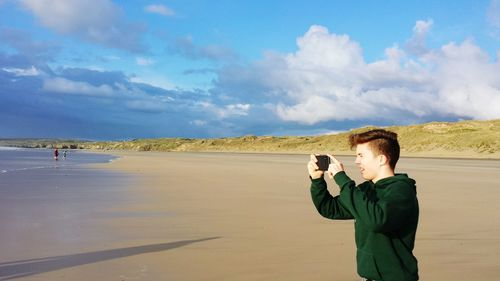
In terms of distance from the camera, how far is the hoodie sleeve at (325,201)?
324 centimetres

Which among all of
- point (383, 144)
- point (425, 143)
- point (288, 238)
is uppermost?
point (425, 143)

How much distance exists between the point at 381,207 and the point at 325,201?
55cm

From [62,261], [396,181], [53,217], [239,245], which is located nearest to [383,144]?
[396,181]

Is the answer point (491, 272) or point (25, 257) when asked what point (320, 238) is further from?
point (25, 257)

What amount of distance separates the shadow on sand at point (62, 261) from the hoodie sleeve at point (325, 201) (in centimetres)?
475

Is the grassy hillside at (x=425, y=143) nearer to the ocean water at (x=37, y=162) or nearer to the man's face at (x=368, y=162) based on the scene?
the ocean water at (x=37, y=162)

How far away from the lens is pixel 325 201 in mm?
3285

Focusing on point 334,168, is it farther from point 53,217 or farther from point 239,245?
point 53,217

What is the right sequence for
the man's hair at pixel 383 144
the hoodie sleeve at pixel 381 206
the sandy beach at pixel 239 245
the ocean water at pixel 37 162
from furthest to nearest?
1. the ocean water at pixel 37 162
2. the sandy beach at pixel 239 245
3. the man's hair at pixel 383 144
4. the hoodie sleeve at pixel 381 206

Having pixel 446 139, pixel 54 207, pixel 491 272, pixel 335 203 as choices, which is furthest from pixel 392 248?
pixel 446 139

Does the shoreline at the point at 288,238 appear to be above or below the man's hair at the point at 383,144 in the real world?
below

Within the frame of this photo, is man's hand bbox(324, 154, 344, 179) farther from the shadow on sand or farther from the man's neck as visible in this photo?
the shadow on sand

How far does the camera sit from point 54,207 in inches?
501

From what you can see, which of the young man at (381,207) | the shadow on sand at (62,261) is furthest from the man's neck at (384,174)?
the shadow on sand at (62,261)
